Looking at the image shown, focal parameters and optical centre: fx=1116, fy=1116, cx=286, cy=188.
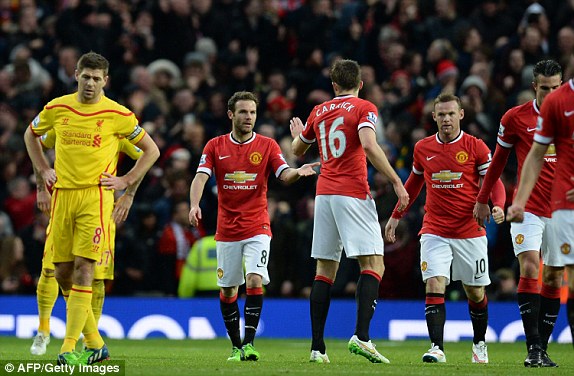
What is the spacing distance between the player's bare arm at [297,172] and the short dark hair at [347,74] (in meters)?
0.86

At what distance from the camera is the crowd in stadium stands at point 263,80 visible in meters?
17.2

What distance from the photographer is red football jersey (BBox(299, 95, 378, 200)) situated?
10.8 m

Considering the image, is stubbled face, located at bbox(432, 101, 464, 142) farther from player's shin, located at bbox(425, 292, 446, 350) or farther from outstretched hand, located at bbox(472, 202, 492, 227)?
player's shin, located at bbox(425, 292, 446, 350)

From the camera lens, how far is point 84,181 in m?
10.0

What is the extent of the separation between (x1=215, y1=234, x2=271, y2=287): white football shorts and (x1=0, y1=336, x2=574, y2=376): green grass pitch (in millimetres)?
838

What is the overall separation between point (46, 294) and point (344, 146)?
157 inches

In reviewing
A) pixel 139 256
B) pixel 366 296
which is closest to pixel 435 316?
pixel 366 296

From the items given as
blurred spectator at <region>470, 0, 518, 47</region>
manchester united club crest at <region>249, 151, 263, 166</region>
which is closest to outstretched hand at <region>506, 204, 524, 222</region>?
manchester united club crest at <region>249, 151, 263, 166</region>

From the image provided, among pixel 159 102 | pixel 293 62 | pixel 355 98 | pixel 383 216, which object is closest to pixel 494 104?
pixel 383 216

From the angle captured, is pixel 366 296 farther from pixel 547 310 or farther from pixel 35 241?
pixel 35 241

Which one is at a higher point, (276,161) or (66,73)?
(66,73)

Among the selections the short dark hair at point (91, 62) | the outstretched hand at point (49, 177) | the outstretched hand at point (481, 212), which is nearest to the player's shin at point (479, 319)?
the outstretched hand at point (481, 212)

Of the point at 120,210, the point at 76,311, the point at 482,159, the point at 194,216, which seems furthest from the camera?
the point at 482,159

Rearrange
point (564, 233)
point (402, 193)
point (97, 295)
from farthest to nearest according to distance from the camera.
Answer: point (97, 295) → point (402, 193) → point (564, 233)
